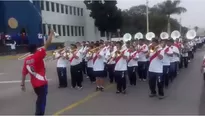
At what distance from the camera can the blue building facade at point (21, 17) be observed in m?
40.9

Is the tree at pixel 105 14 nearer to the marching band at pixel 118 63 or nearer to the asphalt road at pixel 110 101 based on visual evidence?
the marching band at pixel 118 63

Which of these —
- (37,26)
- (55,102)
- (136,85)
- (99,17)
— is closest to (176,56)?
(136,85)

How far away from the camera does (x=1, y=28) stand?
41.3 m

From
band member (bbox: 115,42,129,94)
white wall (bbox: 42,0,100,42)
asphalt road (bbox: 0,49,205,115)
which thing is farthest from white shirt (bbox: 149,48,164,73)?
white wall (bbox: 42,0,100,42)

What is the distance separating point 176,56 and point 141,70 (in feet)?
5.21

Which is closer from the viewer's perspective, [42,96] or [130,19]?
[42,96]

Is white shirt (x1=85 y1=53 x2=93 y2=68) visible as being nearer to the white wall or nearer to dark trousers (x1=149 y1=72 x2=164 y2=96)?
dark trousers (x1=149 y1=72 x2=164 y2=96)

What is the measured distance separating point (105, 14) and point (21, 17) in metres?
16.8

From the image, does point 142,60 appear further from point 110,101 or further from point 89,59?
point 110,101

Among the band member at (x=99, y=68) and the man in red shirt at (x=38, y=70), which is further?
the band member at (x=99, y=68)

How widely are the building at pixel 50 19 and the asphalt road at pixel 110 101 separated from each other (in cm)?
1902

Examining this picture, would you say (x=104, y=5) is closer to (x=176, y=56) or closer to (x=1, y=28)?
(x=1, y=28)

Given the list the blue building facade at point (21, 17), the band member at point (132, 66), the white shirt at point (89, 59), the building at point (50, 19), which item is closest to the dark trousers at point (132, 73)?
the band member at point (132, 66)

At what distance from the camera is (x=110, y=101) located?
10125mm
